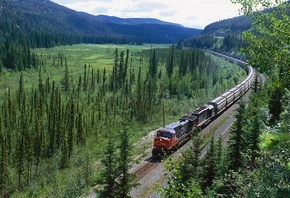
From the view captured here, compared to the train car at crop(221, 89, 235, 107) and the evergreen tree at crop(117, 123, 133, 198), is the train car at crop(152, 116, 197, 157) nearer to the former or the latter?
the evergreen tree at crop(117, 123, 133, 198)

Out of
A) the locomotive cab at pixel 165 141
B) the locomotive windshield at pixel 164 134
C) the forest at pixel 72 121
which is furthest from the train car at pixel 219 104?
the locomotive windshield at pixel 164 134

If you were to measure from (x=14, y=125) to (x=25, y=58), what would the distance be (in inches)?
3179

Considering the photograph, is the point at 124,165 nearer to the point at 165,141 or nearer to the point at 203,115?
the point at 165,141

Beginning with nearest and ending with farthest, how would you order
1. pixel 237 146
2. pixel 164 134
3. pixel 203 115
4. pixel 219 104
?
pixel 237 146 → pixel 164 134 → pixel 203 115 → pixel 219 104

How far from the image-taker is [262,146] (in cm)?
444

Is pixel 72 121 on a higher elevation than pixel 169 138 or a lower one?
lower

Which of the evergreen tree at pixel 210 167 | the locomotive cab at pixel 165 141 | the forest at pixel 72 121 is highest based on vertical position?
the evergreen tree at pixel 210 167

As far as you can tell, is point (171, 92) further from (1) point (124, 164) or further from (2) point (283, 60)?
(2) point (283, 60)

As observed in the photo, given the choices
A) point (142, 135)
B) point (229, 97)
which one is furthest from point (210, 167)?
point (229, 97)

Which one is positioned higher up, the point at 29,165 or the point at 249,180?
the point at 249,180

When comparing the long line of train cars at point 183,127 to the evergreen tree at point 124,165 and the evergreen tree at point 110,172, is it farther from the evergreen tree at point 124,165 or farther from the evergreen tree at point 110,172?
the evergreen tree at point 110,172

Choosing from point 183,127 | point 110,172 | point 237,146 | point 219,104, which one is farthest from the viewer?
point 219,104

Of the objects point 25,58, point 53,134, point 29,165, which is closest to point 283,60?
point 29,165

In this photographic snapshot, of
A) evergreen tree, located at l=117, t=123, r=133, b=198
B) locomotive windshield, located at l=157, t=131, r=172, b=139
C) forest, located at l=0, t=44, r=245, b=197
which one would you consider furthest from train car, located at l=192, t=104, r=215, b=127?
evergreen tree, located at l=117, t=123, r=133, b=198
